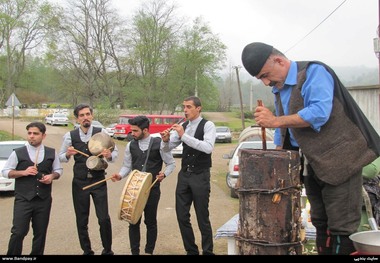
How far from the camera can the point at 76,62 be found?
49719 millimetres

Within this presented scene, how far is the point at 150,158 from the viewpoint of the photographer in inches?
225

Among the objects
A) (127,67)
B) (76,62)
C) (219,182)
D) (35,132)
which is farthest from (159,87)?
(35,132)

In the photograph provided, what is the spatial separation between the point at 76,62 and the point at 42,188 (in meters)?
46.8

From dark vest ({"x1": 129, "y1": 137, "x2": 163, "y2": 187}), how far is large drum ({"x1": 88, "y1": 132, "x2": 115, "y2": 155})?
0.34 meters

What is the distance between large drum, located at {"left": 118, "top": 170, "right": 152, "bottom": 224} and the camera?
509 cm

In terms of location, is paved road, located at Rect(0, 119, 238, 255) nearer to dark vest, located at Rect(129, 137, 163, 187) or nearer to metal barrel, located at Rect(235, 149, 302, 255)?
dark vest, located at Rect(129, 137, 163, 187)

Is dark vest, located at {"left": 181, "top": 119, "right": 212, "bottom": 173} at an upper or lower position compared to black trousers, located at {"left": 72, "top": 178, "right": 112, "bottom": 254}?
upper

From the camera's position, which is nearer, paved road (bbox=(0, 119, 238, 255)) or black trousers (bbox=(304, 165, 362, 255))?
black trousers (bbox=(304, 165, 362, 255))

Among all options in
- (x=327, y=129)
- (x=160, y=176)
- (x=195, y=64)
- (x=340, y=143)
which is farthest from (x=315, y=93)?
Answer: (x=195, y=64)

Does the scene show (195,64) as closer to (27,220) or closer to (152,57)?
(152,57)

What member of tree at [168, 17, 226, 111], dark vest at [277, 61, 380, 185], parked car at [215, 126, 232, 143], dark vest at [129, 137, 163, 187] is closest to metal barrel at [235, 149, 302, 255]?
dark vest at [277, 61, 380, 185]

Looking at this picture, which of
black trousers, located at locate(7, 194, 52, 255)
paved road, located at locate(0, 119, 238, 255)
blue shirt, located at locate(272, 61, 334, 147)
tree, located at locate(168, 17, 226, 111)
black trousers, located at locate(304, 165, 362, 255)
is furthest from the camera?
tree, located at locate(168, 17, 226, 111)

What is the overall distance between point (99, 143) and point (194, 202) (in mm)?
1410
